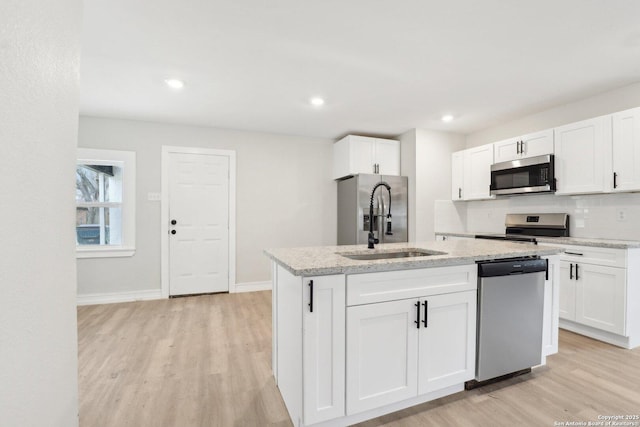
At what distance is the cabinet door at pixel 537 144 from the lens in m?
3.29

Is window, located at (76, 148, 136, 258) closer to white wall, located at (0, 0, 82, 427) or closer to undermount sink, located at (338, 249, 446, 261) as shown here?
white wall, located at (0, 0, 82, 427)

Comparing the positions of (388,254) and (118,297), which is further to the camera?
(118,297)

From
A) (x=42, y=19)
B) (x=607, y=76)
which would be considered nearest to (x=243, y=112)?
(x=42, y=19)

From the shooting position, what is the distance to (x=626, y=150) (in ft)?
8.78

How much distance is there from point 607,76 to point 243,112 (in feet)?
12.4

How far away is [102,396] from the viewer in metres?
1.85

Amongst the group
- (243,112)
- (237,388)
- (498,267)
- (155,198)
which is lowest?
(237,388)

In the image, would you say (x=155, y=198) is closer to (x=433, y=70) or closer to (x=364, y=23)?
(x=364, y=23)

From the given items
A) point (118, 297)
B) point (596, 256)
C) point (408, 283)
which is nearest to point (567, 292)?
point (596, 256)

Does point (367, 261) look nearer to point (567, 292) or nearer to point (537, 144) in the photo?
point (567, 292)

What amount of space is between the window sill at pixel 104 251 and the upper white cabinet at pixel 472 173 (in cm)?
475

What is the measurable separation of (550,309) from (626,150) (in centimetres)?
181

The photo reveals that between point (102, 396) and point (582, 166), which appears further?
point (582, 166)

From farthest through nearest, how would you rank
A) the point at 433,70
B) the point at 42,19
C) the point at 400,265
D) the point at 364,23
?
the point at 433,70 < the point at 364,23 < the point at 400,265 < the point at 42,19
